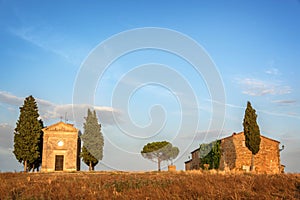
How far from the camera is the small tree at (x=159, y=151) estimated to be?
2403 inches

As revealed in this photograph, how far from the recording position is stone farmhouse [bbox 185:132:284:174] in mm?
38531

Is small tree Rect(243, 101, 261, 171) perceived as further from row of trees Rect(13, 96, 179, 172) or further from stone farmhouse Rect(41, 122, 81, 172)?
stone farmhouse Rect(41, 122, 81, 172)

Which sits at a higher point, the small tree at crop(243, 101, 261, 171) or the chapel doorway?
the small tree at crop(243, 101, 261, 171)

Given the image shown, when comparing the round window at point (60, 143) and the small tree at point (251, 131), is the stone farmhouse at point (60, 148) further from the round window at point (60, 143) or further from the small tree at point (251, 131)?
the small tree at point (251, 131)

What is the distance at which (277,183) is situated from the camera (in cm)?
991

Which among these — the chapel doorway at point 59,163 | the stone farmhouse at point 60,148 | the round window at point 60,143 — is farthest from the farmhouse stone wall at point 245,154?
the round window at point 60,143

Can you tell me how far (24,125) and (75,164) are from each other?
771 cm

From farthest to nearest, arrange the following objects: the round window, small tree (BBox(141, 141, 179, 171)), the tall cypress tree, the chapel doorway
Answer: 1. small tree (BBox(141, 141, 179, 171))
2. the round window
3. the chapel doorway
4. the tall cypress tree

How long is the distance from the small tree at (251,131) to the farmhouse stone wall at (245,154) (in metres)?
2.69

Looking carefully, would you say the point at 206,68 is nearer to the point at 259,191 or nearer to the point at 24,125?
the point at 259,191

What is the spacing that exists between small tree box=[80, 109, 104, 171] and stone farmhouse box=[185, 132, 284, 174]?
609 inches

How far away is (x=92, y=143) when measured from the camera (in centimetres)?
3803

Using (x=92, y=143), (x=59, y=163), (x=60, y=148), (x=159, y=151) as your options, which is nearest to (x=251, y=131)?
(x=92, y=143)

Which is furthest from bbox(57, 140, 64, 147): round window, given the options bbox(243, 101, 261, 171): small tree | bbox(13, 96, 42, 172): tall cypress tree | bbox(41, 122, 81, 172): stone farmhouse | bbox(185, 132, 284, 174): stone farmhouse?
bbox(243, 101, 261, 171): small tree
